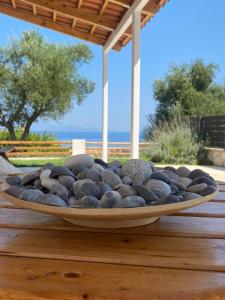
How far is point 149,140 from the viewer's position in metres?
7.68

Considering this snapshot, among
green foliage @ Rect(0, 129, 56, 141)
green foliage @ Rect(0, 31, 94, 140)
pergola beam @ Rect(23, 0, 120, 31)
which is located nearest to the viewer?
pergola beam @ Rect(23, 0, 120, 31)

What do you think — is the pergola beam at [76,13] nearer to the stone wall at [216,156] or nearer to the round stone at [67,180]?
the stone wall at [216,156]

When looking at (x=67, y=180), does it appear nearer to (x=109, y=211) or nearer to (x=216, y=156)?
(x=109, y=211)

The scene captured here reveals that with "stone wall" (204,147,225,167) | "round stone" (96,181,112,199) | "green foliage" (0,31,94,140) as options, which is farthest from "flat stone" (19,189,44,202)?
"green foliage" (0,31,94,140)

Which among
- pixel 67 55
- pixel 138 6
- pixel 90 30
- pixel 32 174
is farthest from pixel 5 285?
pixel 67 55

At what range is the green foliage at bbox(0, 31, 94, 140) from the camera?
8703 mm

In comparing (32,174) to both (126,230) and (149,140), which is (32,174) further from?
(149,140)

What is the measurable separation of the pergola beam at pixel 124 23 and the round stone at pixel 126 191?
11.0 ft

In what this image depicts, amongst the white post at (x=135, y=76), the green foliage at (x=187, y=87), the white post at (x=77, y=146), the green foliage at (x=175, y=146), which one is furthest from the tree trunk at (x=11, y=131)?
the white post at (x=135, y=76)

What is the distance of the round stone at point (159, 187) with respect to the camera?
2.45 ft

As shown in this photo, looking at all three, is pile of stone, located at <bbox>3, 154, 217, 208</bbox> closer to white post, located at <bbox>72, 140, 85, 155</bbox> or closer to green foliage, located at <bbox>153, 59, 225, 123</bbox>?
white post, located at <bbox>72, 140, 85, 155</bbox>

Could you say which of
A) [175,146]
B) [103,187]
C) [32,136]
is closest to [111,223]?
[103,187]

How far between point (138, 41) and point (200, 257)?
3816 mm

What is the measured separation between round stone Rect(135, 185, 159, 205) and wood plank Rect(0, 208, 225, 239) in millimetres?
79
